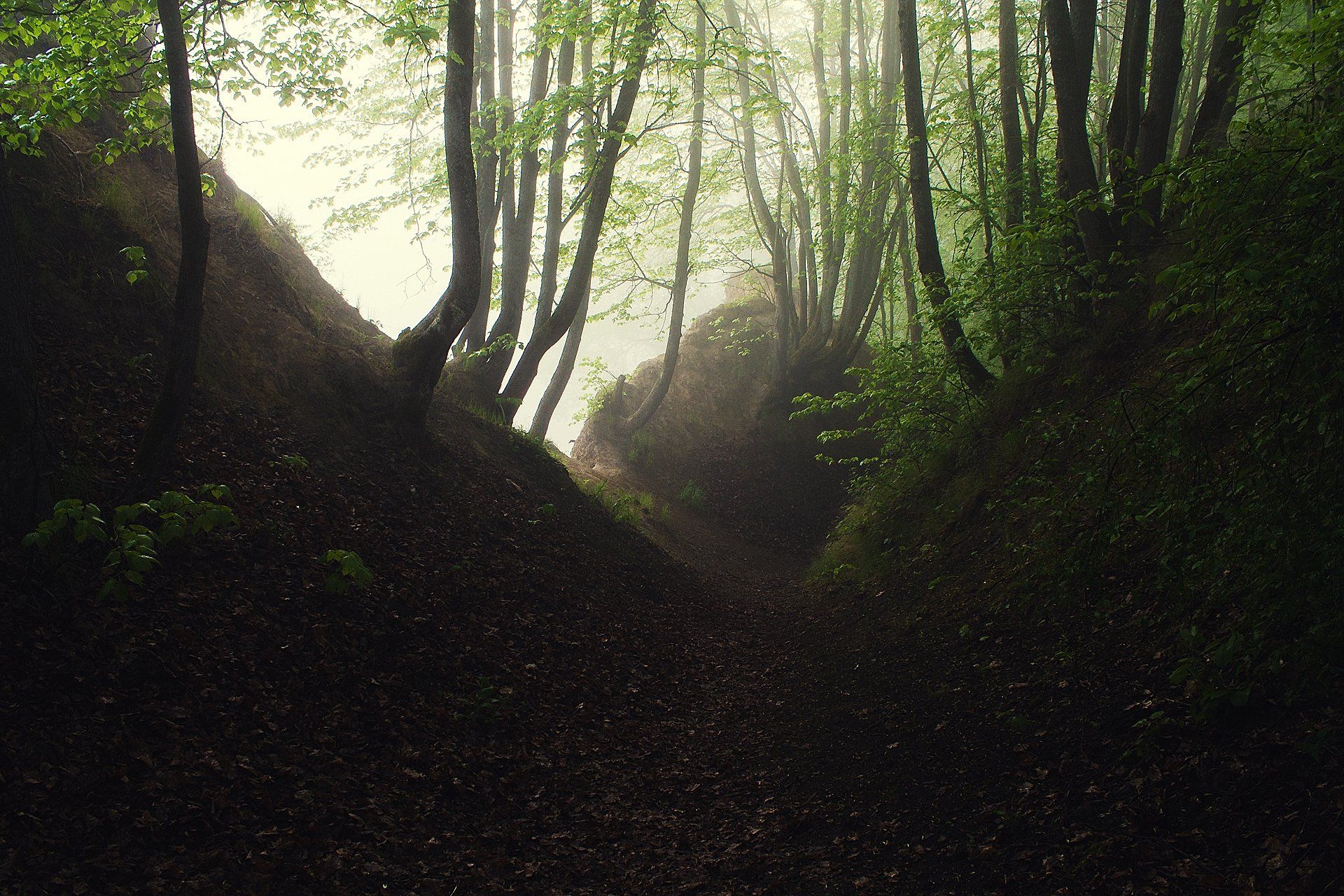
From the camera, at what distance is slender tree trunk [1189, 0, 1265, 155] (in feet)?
20.2

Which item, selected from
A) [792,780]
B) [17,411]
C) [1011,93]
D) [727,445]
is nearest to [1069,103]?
[1011,93]

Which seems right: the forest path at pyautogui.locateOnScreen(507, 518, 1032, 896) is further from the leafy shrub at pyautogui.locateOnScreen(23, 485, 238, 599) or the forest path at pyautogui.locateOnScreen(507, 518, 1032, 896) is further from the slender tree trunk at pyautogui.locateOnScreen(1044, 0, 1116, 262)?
the slender tree trunk at pyautogui.locateOnScreen(1044, 0, 1116, 262)

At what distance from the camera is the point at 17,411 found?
372 centimetres

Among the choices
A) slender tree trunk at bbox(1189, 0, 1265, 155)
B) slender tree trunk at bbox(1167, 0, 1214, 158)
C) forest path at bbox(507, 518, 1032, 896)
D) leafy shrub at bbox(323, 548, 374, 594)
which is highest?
slender tree trunk at bbox(1167, 0, 1214, 158)

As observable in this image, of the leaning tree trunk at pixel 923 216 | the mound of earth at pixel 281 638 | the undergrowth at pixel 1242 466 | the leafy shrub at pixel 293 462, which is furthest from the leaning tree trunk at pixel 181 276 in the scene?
the leaning tree trunk at pixel 923 216

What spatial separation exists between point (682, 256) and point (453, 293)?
9583mm

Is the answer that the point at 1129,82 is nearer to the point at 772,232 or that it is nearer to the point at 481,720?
the point at 481,720

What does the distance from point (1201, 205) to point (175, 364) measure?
587cm

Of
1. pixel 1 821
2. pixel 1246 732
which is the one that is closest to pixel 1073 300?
pixel 1246 732

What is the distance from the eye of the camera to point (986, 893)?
2918mm

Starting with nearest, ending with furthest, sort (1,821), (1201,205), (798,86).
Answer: (1,821), (1201,205), (798,86)

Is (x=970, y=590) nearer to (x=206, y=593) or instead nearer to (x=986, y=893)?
(x=986, y=893)

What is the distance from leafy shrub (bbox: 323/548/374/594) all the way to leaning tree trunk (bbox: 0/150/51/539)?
5.14 feet

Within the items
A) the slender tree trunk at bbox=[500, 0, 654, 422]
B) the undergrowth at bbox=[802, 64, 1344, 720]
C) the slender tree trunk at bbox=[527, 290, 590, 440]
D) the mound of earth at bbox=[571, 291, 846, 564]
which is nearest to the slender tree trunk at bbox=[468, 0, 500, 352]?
the slender tree trunk at bbox=[500, 0, 654, 422]
